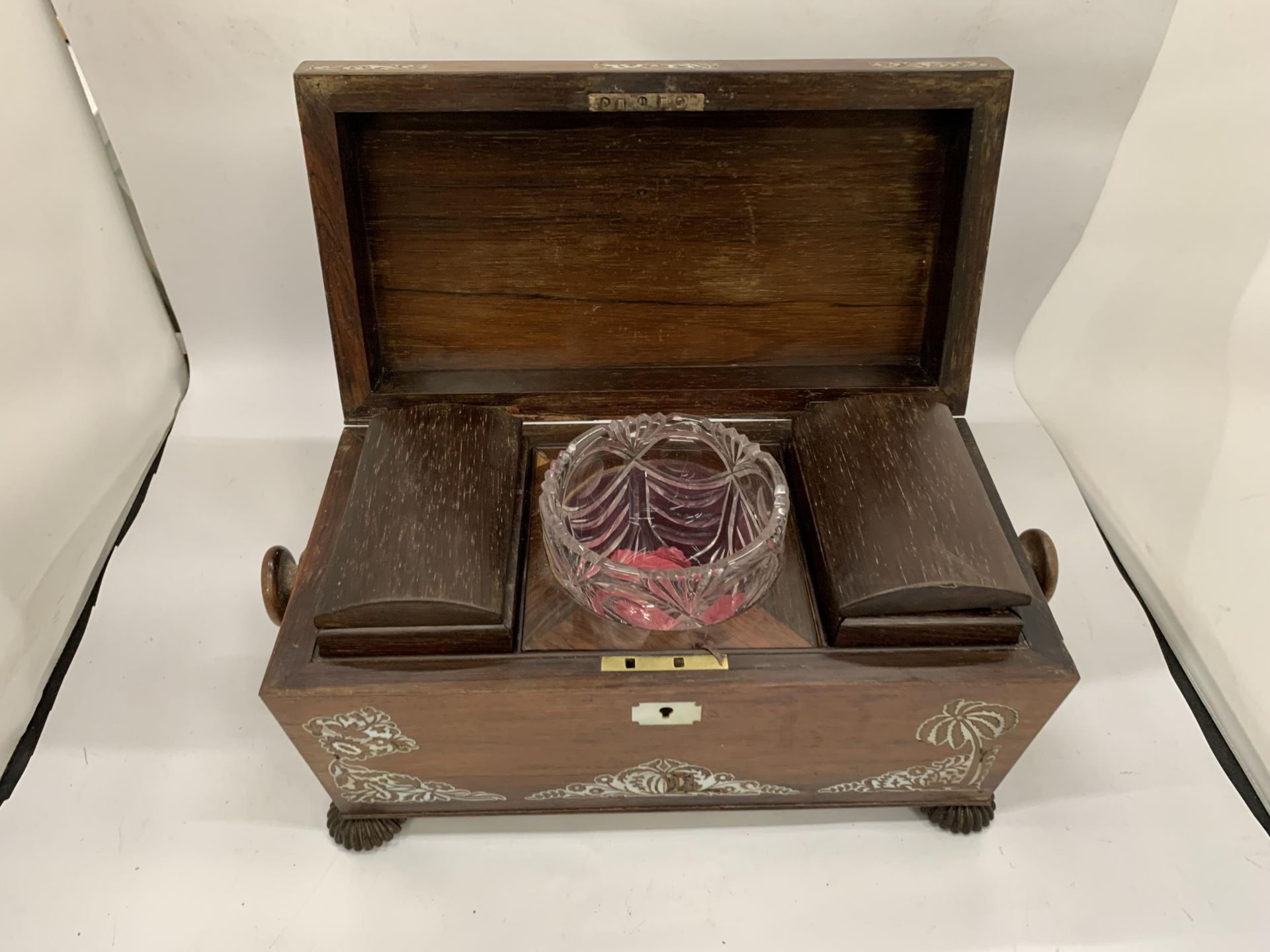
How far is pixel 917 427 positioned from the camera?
965mm

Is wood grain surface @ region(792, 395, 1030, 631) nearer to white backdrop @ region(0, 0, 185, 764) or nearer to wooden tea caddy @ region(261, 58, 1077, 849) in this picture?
wooden tea caddy @ region(261, 58, 1077, 849)

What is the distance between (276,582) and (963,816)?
664 millimetres

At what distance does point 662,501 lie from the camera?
1.02 m

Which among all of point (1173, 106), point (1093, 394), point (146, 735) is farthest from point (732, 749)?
point (1173, 106)

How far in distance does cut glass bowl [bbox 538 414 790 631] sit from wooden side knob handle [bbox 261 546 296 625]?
0.77 feet

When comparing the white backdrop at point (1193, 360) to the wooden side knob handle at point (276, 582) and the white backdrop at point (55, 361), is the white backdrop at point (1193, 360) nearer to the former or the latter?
the wooden side knob handle at point (276, 582)

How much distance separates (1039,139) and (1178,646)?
0.62 meters

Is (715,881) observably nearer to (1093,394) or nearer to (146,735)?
(146,735)

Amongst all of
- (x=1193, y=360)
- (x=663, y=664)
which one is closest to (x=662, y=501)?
(x=663, y=664)

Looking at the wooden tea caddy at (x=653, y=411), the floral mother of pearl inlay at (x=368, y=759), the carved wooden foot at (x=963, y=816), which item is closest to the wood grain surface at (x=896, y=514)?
the wooden tea caddy at (x=653, y=411)

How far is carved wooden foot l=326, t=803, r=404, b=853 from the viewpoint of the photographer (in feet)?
3.20

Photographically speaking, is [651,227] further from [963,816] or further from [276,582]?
[963,816]

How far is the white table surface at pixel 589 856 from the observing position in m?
0.93

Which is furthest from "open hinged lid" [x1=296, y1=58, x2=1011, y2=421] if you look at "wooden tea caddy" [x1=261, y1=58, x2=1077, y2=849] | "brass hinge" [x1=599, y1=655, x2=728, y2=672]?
"brass hinge" [x1=599, y1=655, x2=728, y2=672]
